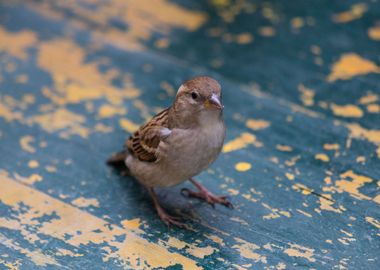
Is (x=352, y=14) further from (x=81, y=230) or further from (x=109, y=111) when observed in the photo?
(x=81, y=230)

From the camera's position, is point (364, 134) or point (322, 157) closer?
point (322, 157)

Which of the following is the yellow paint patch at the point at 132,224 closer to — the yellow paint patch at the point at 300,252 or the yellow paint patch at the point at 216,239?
the yellow paint patch at the point at 216,239

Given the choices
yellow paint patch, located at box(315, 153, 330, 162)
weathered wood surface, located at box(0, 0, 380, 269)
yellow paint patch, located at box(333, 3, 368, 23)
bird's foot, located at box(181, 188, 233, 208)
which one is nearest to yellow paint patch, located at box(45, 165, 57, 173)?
weathered wood surface, located at box(0, 0, 380, 269)

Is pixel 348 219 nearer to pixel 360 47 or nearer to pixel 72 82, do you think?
pixel 360 47

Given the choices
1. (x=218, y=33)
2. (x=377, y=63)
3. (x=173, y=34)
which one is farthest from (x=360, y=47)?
(x=173, y=34)

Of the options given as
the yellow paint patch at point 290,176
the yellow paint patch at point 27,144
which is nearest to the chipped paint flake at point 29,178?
the yellow paint patch at point 27,144

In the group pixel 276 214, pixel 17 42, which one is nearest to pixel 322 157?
pixel 276 214

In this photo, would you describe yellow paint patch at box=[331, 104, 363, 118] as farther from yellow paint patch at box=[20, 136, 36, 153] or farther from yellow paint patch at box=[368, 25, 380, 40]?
yellow paint patch at box=[20, 136, 36, 153]
